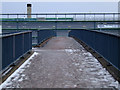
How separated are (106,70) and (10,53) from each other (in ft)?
12.3

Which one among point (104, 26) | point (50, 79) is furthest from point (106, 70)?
point (104, 26)

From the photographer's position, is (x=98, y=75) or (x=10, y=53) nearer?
(x=98, y=75)

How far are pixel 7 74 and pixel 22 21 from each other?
5230cm

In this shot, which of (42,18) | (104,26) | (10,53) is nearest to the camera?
(10,53)

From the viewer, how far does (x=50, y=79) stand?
7.23m

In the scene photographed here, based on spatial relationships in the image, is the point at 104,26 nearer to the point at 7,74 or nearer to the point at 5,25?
the point at 5,25

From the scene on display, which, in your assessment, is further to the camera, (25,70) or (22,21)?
(22,21)

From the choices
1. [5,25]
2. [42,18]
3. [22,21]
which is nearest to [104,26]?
[42,18]

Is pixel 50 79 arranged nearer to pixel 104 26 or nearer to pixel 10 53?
pixel 10 53

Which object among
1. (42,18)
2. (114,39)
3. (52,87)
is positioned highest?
(42,18)

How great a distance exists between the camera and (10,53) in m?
8.40

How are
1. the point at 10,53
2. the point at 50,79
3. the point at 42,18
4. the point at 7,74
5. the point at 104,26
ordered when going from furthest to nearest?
the point at 42,18, the point at 104,26, the point at 10,53, the point at 7,74, the point at 50,79

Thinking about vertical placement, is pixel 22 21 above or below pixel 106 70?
above

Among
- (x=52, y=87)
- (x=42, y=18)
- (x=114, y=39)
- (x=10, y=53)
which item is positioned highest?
(x=42, y=18)
